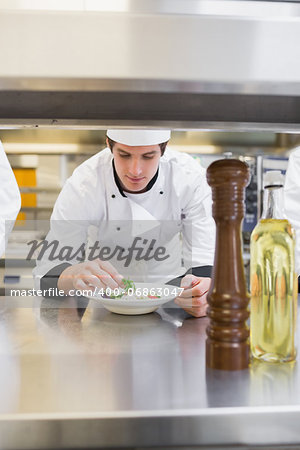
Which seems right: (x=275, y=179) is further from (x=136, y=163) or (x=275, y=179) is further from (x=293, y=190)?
(x=293, y=190)

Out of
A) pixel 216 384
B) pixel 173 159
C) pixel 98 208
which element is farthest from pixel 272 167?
pixel 216 384

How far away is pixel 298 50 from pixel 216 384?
1.24ft

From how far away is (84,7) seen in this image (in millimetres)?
372

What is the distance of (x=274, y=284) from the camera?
22.3 inches

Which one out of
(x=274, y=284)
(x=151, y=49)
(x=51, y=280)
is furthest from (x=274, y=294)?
(x=51, y=280)

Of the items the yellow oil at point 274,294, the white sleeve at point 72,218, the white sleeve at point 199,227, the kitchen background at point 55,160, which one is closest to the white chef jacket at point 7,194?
the white sleeve at point 72,218

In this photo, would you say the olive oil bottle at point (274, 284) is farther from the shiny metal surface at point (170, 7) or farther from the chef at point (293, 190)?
the chef at point (293, 190)

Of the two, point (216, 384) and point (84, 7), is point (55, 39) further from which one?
point (216, 384)

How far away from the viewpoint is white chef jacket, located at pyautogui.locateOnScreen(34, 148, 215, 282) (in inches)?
68.9

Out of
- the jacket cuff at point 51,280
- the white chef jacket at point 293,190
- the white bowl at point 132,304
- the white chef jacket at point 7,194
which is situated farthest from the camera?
the white chef jacket at point 293,190

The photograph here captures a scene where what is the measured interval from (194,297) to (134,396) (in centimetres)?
48

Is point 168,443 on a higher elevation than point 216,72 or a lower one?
lower

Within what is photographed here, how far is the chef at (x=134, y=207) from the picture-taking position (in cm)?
162

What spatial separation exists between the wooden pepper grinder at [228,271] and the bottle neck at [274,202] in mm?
58
